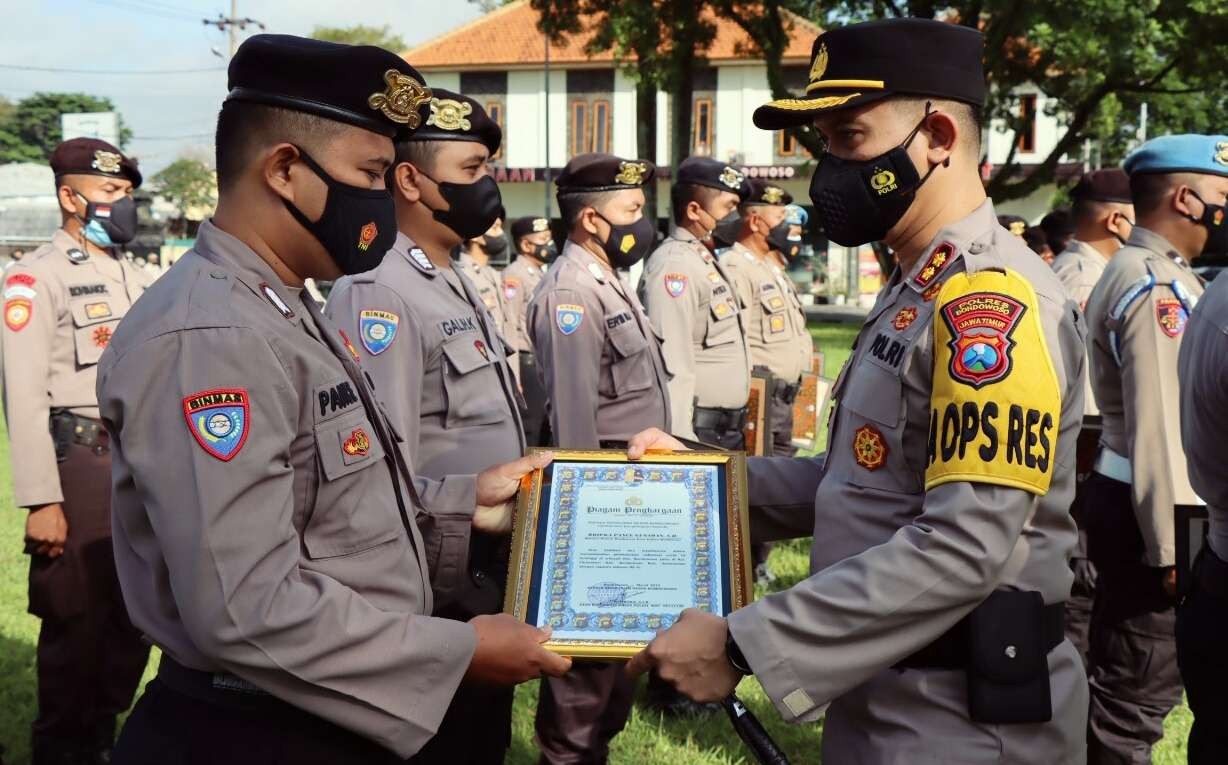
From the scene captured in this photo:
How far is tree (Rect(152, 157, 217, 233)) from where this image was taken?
63.3 meters

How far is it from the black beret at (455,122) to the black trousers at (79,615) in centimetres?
214

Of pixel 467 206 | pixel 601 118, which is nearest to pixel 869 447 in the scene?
pixel 467 206

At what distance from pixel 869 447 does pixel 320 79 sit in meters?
1.40

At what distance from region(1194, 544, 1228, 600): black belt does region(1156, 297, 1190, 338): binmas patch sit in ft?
4.31

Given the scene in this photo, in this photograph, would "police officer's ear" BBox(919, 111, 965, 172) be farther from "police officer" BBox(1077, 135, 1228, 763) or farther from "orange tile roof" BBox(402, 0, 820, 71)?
"orange tile roof" BBox(402, 0, 820, 71)

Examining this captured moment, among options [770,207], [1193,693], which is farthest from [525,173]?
[1193,693]

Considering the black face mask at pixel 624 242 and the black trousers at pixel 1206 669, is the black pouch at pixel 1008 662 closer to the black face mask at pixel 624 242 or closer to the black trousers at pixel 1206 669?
the black trousers at pixel 1206 669

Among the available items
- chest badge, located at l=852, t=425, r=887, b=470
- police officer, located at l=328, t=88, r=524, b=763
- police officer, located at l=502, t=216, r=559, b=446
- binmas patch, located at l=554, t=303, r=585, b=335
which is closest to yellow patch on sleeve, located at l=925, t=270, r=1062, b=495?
chest badge, located at l=852, t=425, r=887, b=470

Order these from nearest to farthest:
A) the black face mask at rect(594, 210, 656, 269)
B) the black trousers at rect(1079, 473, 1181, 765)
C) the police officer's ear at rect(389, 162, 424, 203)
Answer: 1. the police officer's ear at rect(389, 162, 424, 203)
2. the black trousers at rect(1079, 473, 1181, 765)
3. the black face mask at rect(594, 210, 656, 269)

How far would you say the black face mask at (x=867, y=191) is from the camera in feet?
8.24

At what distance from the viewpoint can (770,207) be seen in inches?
352

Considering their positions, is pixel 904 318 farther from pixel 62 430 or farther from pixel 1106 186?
pixel 1106 186

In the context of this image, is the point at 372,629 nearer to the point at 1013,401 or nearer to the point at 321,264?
the point at 321,264

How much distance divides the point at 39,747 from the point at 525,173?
41.8 m
